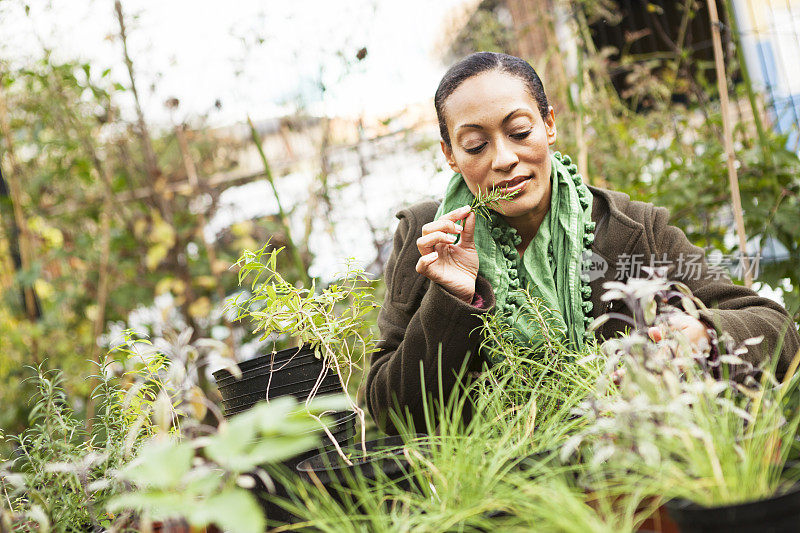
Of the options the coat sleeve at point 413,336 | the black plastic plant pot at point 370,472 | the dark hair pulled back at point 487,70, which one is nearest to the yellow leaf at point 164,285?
the coat sleeve at point 413,336

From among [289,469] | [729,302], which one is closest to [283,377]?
[289,469]

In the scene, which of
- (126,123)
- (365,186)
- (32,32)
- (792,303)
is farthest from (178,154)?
(792,303)

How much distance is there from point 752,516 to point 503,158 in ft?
3.91

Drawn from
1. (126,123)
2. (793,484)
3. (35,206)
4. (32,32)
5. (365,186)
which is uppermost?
(32,32)

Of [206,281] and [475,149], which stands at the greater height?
[475,149]

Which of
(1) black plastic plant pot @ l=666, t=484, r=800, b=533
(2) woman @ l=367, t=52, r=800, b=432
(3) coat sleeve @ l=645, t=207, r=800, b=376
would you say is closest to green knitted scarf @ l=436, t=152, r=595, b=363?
(2) woman @ l=367, t=52, r=800, b=432

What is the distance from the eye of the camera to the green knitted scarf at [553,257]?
180 centimetres

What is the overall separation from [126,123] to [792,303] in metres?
3.71

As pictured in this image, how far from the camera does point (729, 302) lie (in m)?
1.73

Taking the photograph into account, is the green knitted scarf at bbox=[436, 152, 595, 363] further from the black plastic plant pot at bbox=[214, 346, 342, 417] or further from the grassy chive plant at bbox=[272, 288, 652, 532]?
the grassy chive plant at bbox=[272, 288, 652, 532]

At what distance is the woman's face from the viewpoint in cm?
173

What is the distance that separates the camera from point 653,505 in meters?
0.75

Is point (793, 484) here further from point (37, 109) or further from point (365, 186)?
point (37, 109)

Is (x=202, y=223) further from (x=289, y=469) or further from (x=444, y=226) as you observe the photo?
(x=289, y=469)
